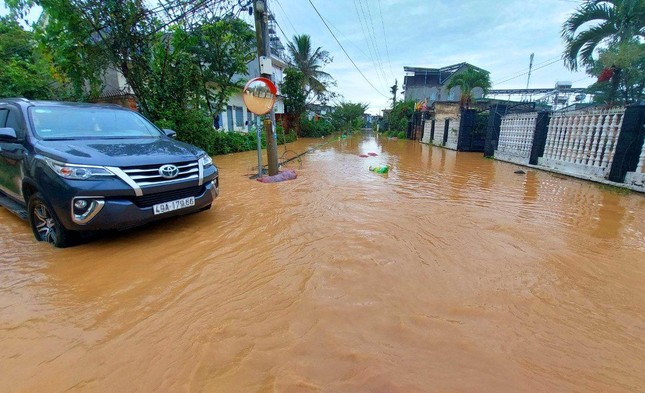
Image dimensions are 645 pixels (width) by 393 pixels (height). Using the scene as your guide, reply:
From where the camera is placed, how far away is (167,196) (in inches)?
133

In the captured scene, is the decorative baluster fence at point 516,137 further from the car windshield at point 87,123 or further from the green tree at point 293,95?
the green tree at point 293,95

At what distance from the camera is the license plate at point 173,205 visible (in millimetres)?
3279

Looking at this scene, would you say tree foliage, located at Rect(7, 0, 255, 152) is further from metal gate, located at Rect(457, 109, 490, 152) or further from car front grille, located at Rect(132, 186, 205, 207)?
metal gate, located at Rect(457, 109, 490, 152)

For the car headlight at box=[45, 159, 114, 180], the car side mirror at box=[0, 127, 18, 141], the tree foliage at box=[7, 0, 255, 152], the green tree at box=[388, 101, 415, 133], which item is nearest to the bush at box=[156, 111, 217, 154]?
the tree foliage at box=[7, 0, 255, 152]

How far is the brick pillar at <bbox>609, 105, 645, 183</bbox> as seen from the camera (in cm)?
619

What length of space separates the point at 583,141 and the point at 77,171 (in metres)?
10.3

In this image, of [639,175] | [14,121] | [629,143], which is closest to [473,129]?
[629,143]

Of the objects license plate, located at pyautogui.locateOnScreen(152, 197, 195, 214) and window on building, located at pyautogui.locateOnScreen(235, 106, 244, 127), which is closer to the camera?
license plate, located at pyautogui.locateOnScreen(152, 197, 195, 214)

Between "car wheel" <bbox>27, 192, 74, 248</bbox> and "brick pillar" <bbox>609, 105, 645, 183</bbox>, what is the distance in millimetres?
9819

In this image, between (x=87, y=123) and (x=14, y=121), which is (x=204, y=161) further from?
(x=14, y=121)

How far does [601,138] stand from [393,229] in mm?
6731

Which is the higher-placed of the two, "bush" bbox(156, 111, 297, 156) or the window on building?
the window on building

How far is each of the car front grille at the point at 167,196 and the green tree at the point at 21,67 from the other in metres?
11.7

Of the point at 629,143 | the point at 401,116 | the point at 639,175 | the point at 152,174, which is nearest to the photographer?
the point at 152,174
